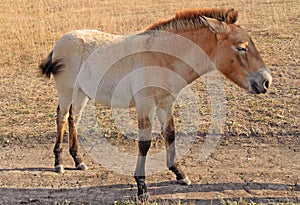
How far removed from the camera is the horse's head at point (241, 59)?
4480 mm

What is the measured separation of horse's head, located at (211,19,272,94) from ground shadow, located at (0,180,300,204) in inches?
50.5

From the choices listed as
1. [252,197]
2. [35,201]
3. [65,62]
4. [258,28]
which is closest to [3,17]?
[258,28]

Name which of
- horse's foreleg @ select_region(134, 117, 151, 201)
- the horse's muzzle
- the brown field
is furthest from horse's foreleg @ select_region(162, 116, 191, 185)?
the horse's muzzle

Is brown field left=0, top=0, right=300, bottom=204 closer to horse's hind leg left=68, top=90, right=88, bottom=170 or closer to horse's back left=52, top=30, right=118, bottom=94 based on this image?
horse's hind leg left=68, top=90, right=88, bottom=170

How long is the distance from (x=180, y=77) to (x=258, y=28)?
9486 millimetres

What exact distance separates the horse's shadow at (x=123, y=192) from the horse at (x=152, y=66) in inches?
7.4

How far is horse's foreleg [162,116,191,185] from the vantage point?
5281mm

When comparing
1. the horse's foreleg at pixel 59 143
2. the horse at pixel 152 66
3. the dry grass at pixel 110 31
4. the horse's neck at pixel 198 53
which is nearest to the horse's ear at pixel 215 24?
the horse at pixel 152 66

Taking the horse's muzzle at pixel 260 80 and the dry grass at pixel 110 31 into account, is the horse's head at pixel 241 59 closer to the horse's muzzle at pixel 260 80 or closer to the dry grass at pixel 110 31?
the horse's muzzle at pixel 260 80

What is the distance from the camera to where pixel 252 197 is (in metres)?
4.83

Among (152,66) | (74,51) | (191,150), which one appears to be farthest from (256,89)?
(74,51)

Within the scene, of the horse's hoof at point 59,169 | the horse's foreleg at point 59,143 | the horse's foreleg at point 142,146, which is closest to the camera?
the horse's foreleg at point 142,146

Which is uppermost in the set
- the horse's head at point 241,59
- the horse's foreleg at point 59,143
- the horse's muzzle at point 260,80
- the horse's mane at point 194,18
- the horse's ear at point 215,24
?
the horse's mane at point 194,18

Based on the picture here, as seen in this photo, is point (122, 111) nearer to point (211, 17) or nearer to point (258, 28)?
point (211, 17)
